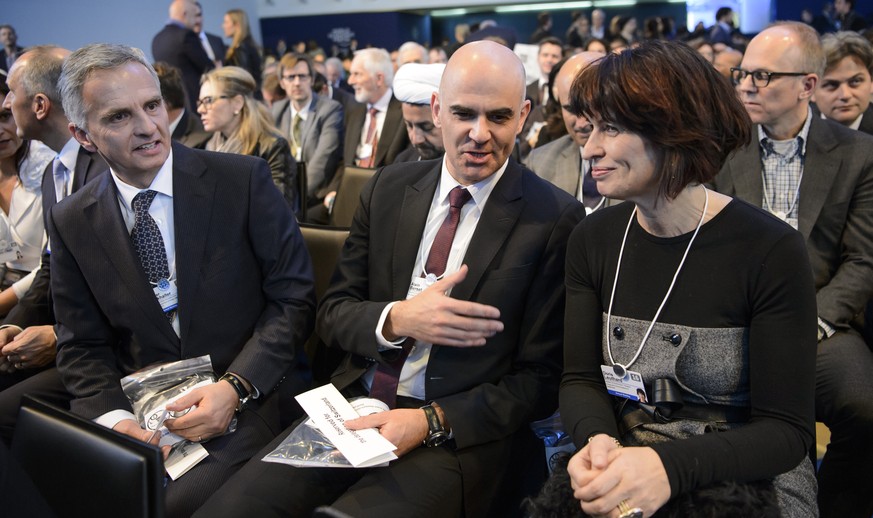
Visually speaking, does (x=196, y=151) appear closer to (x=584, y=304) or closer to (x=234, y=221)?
(x=234, y=221)

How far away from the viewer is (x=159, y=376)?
7.10ft

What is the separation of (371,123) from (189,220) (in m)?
4.01

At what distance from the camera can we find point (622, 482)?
1485 millimetres

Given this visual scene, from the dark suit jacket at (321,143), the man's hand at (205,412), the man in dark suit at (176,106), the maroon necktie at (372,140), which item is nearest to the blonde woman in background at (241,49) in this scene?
the dark suit jacket at (321,143)

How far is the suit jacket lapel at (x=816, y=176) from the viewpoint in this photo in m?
2.65

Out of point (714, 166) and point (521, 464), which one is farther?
point (521, 464)

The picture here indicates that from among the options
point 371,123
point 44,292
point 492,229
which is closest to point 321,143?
point 371,123

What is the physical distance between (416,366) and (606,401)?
59 centimetres

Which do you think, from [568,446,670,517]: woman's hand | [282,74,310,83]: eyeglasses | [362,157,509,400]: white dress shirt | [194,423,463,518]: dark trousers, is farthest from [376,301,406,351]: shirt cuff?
[282,74,310,83]: eyeglasses

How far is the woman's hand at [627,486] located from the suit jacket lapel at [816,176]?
1.57 metres

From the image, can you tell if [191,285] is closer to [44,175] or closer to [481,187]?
[481,187]

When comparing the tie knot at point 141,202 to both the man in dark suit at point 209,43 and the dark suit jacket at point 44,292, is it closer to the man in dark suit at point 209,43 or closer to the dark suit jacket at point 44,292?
the dark suit jacket at point 44,292

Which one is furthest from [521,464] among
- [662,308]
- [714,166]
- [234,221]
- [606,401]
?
[234,221]

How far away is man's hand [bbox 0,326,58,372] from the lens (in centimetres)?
259
